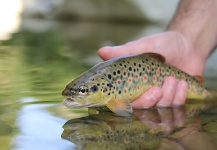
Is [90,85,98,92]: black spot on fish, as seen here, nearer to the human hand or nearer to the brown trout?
the brown trout

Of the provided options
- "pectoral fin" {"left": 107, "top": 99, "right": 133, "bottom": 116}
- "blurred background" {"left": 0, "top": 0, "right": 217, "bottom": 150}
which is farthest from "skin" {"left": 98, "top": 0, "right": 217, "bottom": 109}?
"blurred background" {"left": 0, "top": 0, "right": 217, "bottom": 150}

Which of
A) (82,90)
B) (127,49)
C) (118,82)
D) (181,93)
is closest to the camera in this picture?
(82,90)

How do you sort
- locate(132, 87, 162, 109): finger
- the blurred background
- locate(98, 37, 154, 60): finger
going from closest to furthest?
the blurred background → locate(132, 87, 162, 109): finger → locate(98, 37, 154, 60): finger

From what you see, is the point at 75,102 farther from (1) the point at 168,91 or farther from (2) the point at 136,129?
(1) the point at 168,91

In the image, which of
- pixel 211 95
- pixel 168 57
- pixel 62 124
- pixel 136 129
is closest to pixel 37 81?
pixel 168 57

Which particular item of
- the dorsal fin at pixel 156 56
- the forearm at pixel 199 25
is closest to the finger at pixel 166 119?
the dorsal fin at pixel 156 56

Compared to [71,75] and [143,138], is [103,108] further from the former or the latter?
[71,75]

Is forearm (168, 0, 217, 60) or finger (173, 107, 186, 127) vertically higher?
forearm (168, 0, 217, 60)

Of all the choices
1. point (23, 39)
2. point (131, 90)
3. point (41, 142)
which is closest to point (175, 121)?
point (131, 90)
